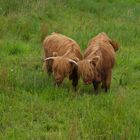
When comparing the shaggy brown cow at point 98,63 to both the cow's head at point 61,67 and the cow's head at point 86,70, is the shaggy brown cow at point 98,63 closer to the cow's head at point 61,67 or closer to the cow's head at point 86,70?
the cow's head at point 86,70

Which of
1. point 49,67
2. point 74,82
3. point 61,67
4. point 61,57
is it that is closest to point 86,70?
point 61,67

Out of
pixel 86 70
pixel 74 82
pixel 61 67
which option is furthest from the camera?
pixel 74 82

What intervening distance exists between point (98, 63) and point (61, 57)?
66 centimetres

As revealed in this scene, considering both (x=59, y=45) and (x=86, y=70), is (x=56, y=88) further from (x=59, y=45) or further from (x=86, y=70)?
(x=59, y=45)

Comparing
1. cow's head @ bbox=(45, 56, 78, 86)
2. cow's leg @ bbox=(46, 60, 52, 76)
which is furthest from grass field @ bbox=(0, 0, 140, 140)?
cow's head @ bbox=(45, 56, 78, 86)

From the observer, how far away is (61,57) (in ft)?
28.7

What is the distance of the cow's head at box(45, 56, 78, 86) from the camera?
337 inches

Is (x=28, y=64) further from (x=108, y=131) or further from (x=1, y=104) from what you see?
(x=108, y=131)

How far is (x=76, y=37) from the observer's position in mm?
12602

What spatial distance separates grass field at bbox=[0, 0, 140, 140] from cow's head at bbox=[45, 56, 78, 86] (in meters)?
0.22

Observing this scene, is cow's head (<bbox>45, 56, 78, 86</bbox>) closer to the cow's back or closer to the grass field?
the grass field

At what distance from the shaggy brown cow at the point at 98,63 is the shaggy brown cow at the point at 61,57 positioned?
223mm

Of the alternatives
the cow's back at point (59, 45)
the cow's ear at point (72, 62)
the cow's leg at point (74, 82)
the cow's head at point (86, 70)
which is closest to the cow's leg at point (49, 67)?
the cow's back at point (59, 45)

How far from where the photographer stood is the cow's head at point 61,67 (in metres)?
8.56
